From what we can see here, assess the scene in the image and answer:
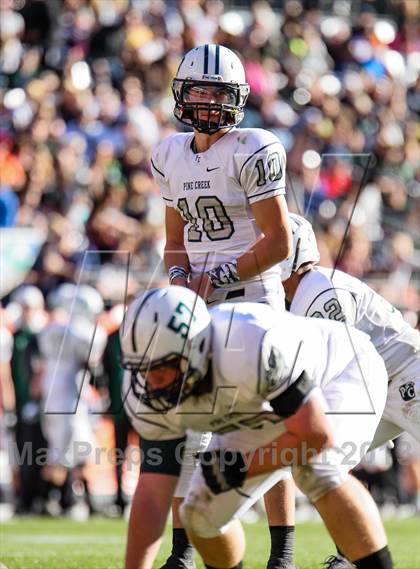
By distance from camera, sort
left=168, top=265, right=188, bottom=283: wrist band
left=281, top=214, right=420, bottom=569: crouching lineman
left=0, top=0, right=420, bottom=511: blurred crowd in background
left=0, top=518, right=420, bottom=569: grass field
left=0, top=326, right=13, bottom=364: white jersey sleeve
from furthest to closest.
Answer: left=0, top=0, right=420, bottom=511: blurred crowd in background → left=0, top=326, right=13, bottom=364: white jersey sleeve → left=0, top=518, right=420, bottom=569: grass field → left=281, top=214, right=420, bottom=569: crouching lineman → left=168, top=265, right=188, bottom=283: wrist band

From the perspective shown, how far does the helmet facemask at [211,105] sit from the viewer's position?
5199 millimetres

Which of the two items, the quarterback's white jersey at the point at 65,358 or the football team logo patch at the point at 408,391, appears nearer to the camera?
the football team logo patch at the point at 408,391

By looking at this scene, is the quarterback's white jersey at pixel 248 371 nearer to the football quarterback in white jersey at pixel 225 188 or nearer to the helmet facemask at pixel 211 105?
the football quarterback in white jersey at pixel 225 188

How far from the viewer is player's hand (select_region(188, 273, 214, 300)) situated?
17.0 feet

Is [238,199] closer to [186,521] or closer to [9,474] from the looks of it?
[186,521]

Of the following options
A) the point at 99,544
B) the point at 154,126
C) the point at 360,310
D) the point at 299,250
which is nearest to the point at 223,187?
the point at 299,250

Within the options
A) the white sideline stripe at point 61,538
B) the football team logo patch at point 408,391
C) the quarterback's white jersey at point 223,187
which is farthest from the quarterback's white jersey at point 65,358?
the quarterback's white jersey at point 223,187

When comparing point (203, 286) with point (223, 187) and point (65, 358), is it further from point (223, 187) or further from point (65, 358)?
point (65, 358)

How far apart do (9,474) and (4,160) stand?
2.89 metres

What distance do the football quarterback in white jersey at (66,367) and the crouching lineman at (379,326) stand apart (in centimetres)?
468

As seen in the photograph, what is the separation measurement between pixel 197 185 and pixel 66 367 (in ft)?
17.9

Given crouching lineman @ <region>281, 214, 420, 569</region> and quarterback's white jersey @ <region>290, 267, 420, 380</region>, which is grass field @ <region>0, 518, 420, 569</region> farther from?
quarterback's white jersey @ <region>290, 267, 420, 380</region>

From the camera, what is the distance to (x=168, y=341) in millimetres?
3914

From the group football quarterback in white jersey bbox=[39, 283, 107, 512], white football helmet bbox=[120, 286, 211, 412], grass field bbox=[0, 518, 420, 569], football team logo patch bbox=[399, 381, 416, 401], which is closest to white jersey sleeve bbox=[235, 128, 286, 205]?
white football helmet bbox=[120, 286, 211, 412]
